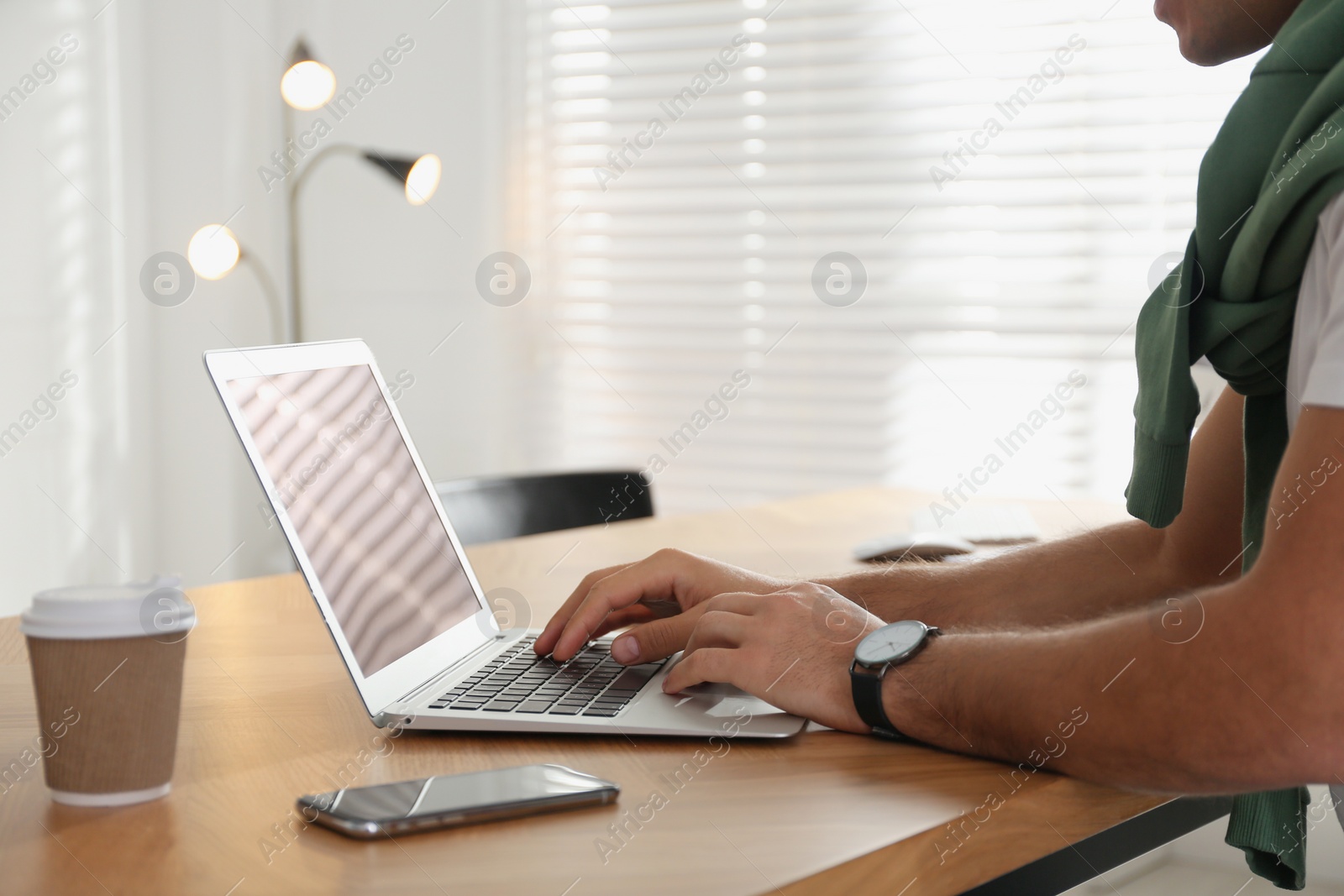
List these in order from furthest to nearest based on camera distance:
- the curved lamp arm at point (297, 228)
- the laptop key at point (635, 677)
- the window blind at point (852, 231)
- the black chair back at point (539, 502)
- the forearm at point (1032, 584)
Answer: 1. the curved lamp arm at point (297, 228)
2. the window blind at point (852, 231)
3. the black chair back at point (539, 502)
4. the forearm at point (1032, 584)
5. the laptop key at point (635, 677)

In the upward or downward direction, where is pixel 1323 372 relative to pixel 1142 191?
downward

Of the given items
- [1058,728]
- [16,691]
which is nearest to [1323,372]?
[1058,728]

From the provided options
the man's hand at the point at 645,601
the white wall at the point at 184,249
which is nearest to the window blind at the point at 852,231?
the white wall at the point at 184,249

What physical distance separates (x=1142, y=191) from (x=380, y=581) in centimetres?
214

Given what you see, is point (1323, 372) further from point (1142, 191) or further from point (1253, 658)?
point (1142, 191)

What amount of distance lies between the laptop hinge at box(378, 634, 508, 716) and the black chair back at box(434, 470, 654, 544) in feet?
2.11

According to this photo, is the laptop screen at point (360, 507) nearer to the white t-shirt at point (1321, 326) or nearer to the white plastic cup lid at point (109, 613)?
the white plastic cup lid at point (109, 613)

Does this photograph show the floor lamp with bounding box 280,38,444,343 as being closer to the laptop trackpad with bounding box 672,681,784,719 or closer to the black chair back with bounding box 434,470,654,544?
the black chair back with bounding box 434,470,654,544

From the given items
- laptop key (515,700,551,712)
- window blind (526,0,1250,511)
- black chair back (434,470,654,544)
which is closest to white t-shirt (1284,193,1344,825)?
laptop key (515,700,551,712)

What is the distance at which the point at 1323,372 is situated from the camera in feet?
2.15

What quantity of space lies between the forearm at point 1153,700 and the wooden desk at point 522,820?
0.08ft

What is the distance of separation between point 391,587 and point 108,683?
26 cm

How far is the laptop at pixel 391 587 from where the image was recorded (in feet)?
2.47

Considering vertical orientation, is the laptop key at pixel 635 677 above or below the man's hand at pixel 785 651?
below
